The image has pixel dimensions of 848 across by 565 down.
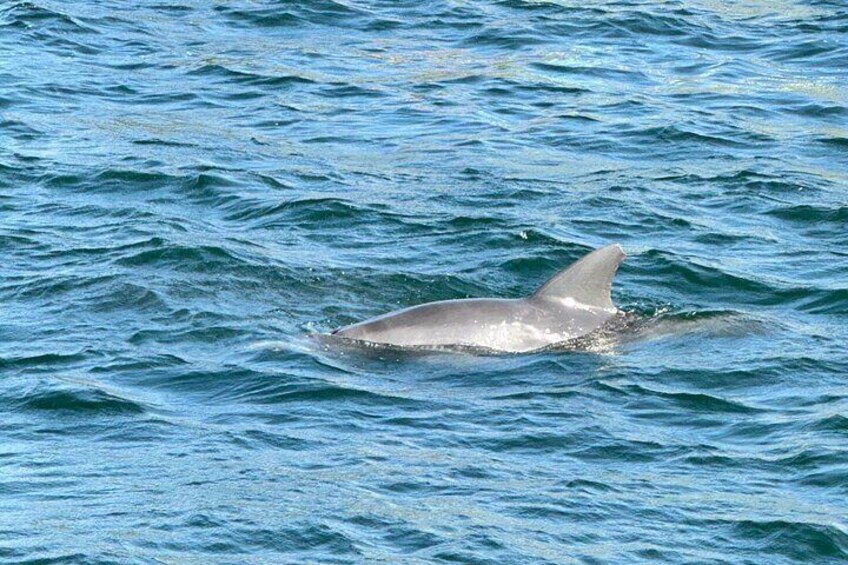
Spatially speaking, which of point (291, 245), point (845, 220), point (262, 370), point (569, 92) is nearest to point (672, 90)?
point (569, 92)

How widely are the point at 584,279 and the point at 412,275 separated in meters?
2.09

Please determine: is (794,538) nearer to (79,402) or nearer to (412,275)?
(79,402)

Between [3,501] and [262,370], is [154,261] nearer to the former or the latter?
[262,370]

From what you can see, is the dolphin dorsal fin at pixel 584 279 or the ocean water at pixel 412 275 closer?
the ocean water at pixel 412 275

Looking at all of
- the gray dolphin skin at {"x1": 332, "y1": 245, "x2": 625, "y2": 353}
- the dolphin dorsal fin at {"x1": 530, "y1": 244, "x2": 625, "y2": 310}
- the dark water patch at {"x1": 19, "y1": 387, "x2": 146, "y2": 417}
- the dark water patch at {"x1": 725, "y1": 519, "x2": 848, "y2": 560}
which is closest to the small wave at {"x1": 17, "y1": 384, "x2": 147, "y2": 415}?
the dark water patch at {"x1": 19, "y1": 387, "x2": 146, "y2": 417}

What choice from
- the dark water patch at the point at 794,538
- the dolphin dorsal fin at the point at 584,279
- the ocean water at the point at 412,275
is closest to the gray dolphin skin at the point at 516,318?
the dolphin dorsal fin at the point at 584,279

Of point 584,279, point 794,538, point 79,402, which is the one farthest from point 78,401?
point 794,538

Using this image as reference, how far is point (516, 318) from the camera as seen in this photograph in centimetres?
1259

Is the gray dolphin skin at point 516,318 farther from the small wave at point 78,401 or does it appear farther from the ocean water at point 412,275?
the small wave at point 78,401

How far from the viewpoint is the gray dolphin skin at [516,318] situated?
12.5 meters

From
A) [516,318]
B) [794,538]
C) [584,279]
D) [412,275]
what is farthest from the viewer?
[412,275]

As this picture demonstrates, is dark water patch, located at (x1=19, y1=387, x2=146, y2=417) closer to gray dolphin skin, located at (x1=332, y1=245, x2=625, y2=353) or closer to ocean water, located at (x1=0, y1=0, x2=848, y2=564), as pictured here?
ocean water, located at (x1=0, y1=0, x2=848, y2=564)

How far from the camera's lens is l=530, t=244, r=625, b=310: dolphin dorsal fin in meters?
12.8

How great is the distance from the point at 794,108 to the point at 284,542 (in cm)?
1360
